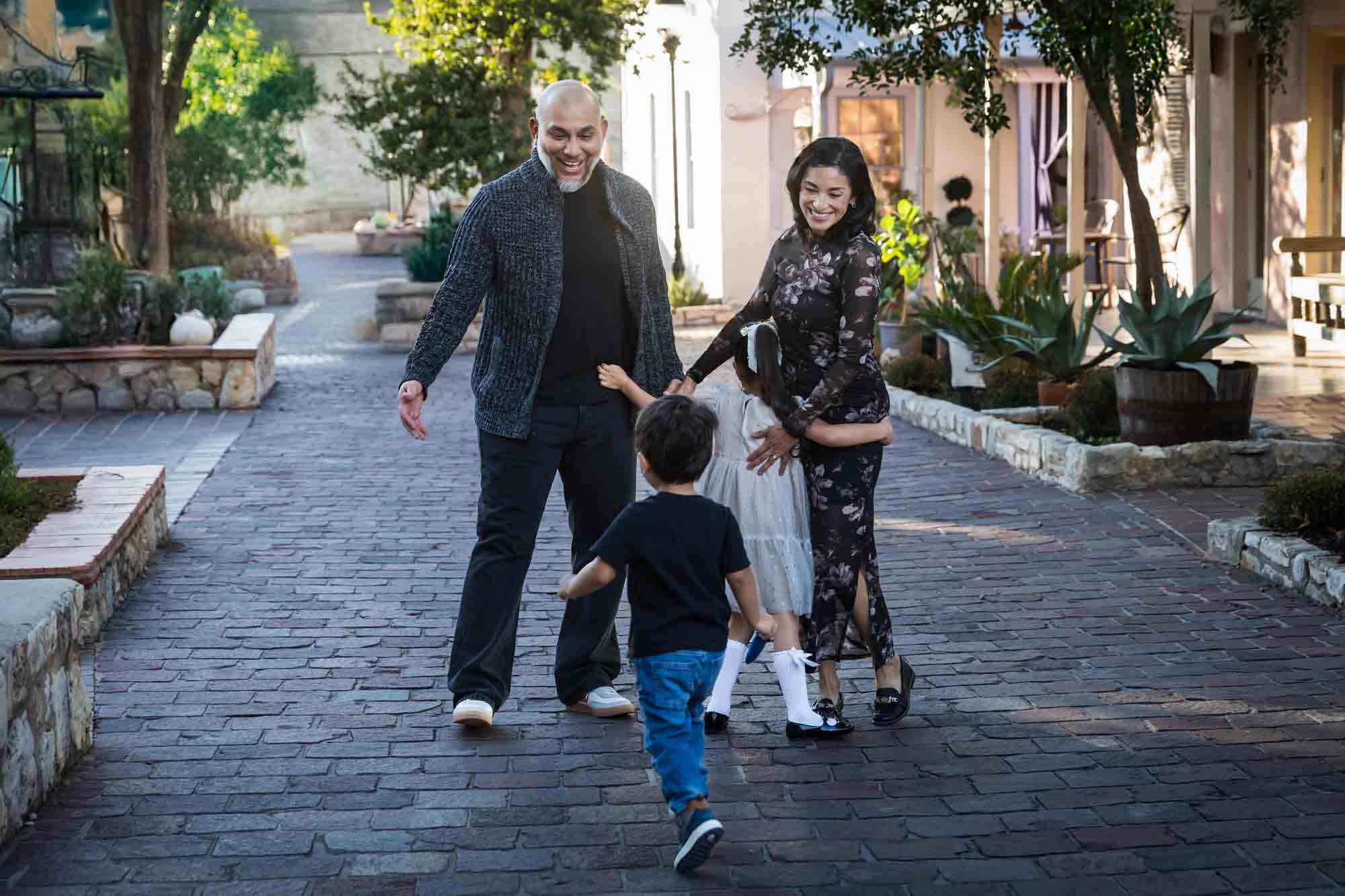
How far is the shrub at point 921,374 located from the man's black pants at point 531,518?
286 inches

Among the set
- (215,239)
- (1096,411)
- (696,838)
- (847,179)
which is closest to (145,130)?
(215,239)

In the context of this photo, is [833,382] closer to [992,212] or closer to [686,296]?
[992,212]

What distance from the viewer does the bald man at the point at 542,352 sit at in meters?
5.15

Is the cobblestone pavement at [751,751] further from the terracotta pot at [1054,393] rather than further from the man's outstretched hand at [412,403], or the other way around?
the terracotta pot at [1054,393]

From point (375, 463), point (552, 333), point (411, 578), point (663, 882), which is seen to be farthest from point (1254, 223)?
point (663, 882)

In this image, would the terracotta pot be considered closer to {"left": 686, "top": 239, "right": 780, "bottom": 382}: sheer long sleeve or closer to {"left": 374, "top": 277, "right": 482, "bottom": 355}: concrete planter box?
{"left": 686, "top": 239, "right": 780, "bottom": 382}: sheer long sleeve

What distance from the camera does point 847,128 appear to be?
20.5 m

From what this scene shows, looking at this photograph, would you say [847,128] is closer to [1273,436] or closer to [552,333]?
[1273,436]

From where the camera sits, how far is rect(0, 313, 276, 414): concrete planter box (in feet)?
43.0

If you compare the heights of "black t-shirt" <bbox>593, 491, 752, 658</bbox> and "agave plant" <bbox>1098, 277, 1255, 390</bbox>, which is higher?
"agave plant" <bbox>1098, 277, 1255, 390</bbox>

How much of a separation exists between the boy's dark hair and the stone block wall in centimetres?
164

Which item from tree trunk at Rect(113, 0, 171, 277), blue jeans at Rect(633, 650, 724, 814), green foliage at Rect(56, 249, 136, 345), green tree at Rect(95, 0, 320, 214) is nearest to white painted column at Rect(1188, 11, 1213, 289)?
green foliage at Rect(56, 249, 136, 345)

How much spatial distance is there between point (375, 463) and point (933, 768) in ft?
21.0

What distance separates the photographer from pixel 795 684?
511 cm
